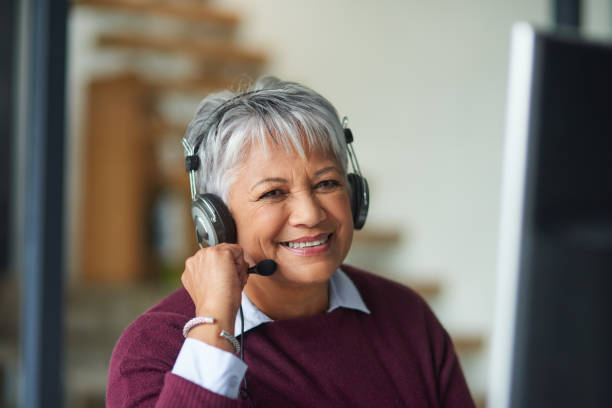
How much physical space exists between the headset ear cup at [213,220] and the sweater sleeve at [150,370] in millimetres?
157

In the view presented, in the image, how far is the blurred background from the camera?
2.99 metres

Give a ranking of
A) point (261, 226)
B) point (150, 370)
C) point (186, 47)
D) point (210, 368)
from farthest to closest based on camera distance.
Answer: point (186, 47)
point (261, 226)
point (150, 370)
point (210, 368)

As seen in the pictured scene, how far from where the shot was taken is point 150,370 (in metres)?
1.07

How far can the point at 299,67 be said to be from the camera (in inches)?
145

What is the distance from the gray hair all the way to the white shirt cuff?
32 cm

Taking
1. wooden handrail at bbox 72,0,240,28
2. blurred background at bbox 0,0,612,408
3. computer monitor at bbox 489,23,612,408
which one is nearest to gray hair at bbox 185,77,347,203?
computer monitor at bbox 489,23,612,408

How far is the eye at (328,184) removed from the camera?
1.21 meters

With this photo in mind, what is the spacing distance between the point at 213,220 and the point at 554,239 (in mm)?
693

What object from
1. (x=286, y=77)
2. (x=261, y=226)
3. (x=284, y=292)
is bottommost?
(x=284, y=292)

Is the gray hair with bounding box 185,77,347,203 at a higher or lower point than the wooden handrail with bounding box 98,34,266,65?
lower

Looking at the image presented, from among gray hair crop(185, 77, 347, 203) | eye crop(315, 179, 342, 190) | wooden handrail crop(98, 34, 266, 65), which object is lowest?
eye crop(315, 179, 342, 190)

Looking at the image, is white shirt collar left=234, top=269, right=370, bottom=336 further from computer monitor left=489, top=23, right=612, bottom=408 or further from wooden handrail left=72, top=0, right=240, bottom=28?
wooden handrail left=72, top=0, right=240, bottom=28

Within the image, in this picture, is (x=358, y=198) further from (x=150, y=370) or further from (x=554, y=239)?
(x=554, y=239)

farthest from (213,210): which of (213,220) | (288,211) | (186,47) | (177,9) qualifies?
(177,9)
